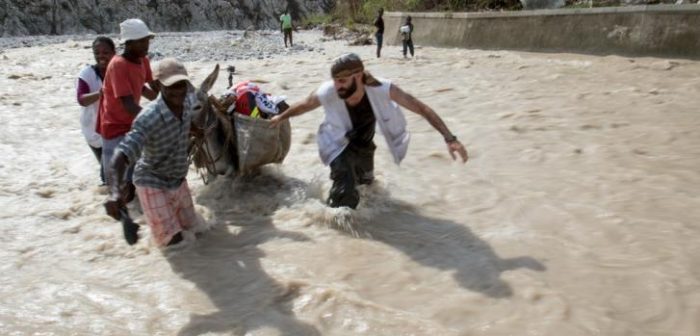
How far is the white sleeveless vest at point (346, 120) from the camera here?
3.85m

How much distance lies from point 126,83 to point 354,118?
148cm

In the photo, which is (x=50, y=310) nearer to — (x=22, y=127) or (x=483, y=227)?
(x=483, y=227)

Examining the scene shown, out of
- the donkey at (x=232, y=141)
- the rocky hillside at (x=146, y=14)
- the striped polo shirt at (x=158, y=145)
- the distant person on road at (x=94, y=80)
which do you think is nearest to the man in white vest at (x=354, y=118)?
the donkey at (x=232, y=141)

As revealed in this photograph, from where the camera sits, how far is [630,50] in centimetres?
1152

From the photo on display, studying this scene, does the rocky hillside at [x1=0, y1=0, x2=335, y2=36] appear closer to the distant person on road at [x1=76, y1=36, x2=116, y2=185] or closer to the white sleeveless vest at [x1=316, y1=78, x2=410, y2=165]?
the distant person on road at [x1=76, y1=36, x2=116, y2=185]

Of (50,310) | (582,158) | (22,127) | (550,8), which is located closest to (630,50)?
(550,8)

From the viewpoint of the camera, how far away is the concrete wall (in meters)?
10.6

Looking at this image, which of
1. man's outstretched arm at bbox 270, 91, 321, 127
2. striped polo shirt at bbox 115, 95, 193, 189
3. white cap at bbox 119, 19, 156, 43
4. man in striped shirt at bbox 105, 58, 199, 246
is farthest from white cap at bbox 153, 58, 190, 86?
man's outstretched arm at bbox 270, 91, 321, 127

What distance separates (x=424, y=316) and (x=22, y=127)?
690cm

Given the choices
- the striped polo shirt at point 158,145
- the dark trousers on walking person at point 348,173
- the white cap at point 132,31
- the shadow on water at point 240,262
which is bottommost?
the shadow on water at point 240,262

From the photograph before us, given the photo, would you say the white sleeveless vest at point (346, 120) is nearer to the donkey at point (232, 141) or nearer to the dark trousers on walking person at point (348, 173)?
the dark trousers on walking person at point (348, 173)

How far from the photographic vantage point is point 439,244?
154 inches

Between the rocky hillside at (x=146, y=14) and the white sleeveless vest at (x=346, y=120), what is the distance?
39.9 metres

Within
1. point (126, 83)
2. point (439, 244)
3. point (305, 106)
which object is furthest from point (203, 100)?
point (439, 244)
